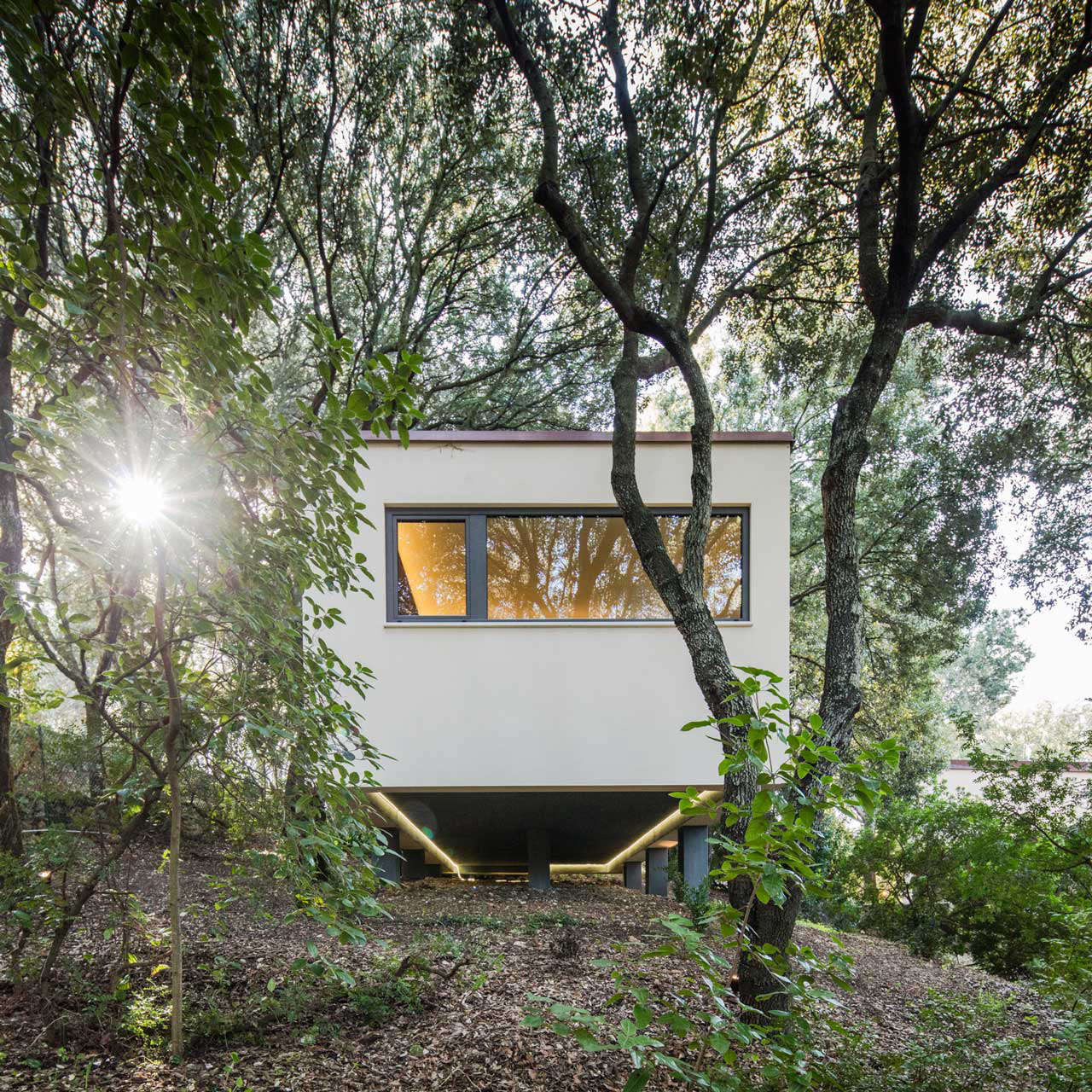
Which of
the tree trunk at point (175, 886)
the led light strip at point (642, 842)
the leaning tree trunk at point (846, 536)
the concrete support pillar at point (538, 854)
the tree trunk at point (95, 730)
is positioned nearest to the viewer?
the tree trunk at point (175, 886)

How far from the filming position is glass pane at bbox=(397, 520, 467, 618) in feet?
20.0

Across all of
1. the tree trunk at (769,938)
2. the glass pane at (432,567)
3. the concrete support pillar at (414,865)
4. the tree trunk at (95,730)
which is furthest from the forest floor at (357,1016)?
the concrete support pillar at (414,865)

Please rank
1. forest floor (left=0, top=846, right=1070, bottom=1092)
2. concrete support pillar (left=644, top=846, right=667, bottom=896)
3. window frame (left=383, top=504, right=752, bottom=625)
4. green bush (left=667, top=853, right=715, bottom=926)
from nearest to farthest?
forest floor (left=0, top=846, right=1070, bottom=1092)
green bush (left=667, top=853, right=715, bottom=926)
window frame (left=383, top=504, right=752, bottom=625)
concrete support pillar (left=644, top=846, right=667, bottom=896)

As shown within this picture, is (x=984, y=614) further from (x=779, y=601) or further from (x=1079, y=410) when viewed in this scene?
(x=779, y=601)

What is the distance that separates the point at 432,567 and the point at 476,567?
0.44 meters

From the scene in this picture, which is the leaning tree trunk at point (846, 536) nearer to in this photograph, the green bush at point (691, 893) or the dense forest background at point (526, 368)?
the dense forest background at point (526, 368)

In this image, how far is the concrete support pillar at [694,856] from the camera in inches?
276

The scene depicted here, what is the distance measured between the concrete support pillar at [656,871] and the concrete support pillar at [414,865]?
3.39 m

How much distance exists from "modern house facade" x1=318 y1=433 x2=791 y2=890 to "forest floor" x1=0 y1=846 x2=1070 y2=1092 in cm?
149

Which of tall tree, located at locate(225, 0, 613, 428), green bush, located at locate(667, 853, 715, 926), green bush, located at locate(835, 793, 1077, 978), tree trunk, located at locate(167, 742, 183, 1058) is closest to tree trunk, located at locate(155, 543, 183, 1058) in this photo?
tree trunk, located at locate(167, 742, 183, 1058)

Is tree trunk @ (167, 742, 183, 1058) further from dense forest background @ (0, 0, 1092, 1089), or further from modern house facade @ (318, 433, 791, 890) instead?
Answer: modern house facade @ (318, 433, 791, 890)

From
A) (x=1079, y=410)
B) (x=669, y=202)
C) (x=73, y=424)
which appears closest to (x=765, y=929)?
(x=73, y=424)

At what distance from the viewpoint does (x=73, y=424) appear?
175 centimetres

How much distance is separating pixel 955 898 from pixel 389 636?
6.42m
